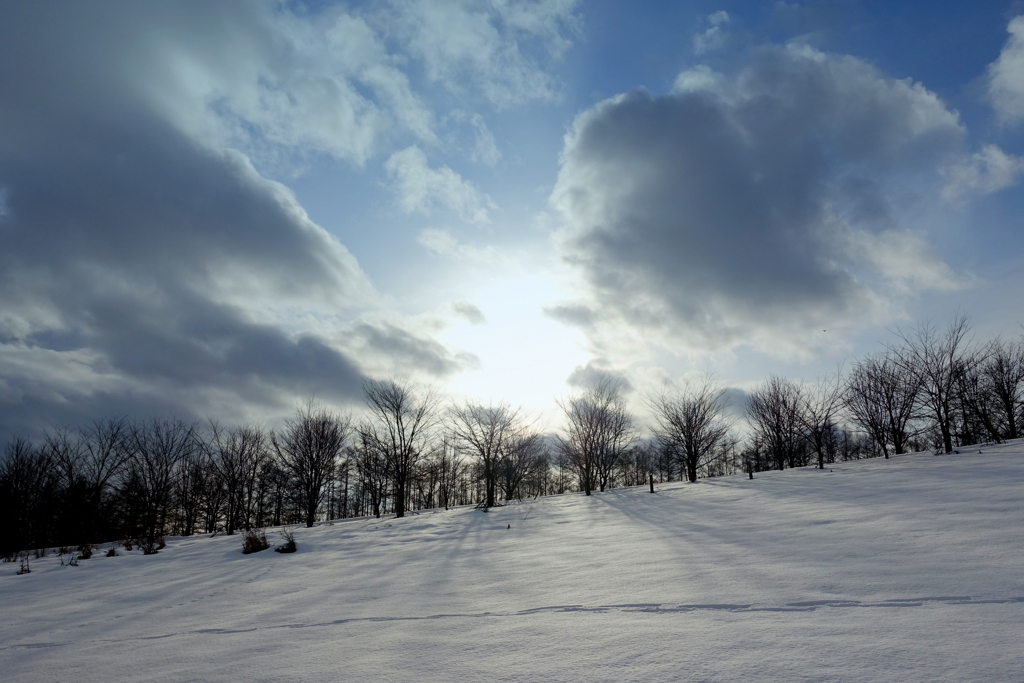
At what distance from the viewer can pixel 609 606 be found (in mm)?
3885

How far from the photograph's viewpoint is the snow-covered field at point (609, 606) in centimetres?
258

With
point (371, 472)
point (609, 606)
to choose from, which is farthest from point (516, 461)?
point (609, 606)

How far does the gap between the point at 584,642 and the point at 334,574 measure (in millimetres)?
5747

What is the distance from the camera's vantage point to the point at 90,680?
10.7 feet

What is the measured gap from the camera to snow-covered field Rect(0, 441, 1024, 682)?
258 centimetres

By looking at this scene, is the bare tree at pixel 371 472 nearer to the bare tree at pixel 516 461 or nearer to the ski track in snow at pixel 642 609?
the bare tree at pixel 516 461

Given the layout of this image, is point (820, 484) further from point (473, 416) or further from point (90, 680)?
point (473, 416)

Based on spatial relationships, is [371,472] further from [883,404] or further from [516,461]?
[883,404]

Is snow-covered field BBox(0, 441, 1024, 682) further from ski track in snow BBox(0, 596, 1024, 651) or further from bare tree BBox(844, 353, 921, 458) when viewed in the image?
bare tree BBox(844, 353, 921, 458)

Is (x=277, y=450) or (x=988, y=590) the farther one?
(x=277, y=450)

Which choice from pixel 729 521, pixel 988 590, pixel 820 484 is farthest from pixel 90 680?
pixel 820 484

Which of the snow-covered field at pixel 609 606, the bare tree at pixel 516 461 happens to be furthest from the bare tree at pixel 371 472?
the snow-covered field at pixel 609 606

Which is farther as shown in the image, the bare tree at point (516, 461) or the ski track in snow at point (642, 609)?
the bare tree at point (516, 461)

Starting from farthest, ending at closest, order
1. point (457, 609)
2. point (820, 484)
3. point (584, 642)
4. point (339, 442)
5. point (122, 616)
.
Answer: point (339, 442), point (820, 484), point (122, 616), point (457, 609), point (584, 642)
